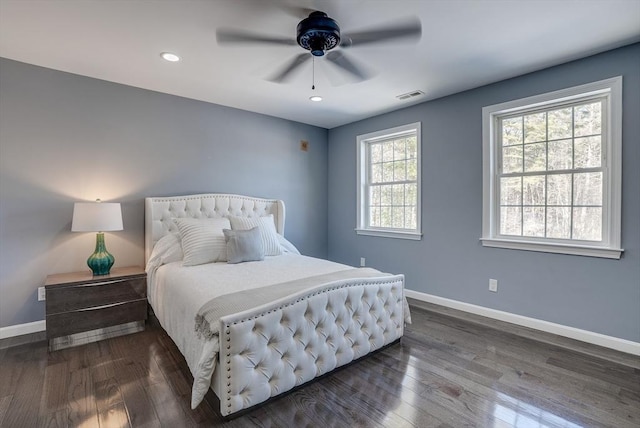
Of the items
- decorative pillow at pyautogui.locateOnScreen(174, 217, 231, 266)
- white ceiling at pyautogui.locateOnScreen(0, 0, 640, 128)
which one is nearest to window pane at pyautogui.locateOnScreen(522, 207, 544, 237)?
white ceiling at pyautogui.locateOnScreen(0, 0, 640, 128)

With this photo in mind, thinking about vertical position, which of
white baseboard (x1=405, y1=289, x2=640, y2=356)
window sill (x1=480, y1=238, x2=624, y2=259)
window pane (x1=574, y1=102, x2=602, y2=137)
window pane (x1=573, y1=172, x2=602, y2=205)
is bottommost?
white baseboard (x1=405, y1=289, x2=640, y2=356)

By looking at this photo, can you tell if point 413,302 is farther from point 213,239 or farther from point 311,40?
point 311,40

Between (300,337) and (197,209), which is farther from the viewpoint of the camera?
(197,209)

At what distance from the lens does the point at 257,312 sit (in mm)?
1806

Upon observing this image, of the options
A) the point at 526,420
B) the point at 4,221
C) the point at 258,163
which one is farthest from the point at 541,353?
the point at 4,221

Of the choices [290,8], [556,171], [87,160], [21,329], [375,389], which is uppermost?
[290,8]

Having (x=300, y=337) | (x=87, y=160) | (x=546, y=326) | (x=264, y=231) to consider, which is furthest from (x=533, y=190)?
(x=87, y=160)

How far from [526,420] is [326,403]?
3.73ft

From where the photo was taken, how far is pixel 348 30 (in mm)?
2254

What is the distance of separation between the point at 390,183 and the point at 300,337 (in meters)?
2.92

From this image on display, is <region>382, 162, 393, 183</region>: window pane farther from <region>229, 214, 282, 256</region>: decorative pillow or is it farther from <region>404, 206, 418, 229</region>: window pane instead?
<region>229, 214, 282, 256</region>: decorative pillow

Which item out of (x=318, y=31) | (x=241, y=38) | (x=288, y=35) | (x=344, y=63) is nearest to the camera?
(x=318, y=31)

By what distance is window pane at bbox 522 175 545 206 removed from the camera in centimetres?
307

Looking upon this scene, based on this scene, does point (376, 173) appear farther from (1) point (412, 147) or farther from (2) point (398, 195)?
(1) point (412, 147)
